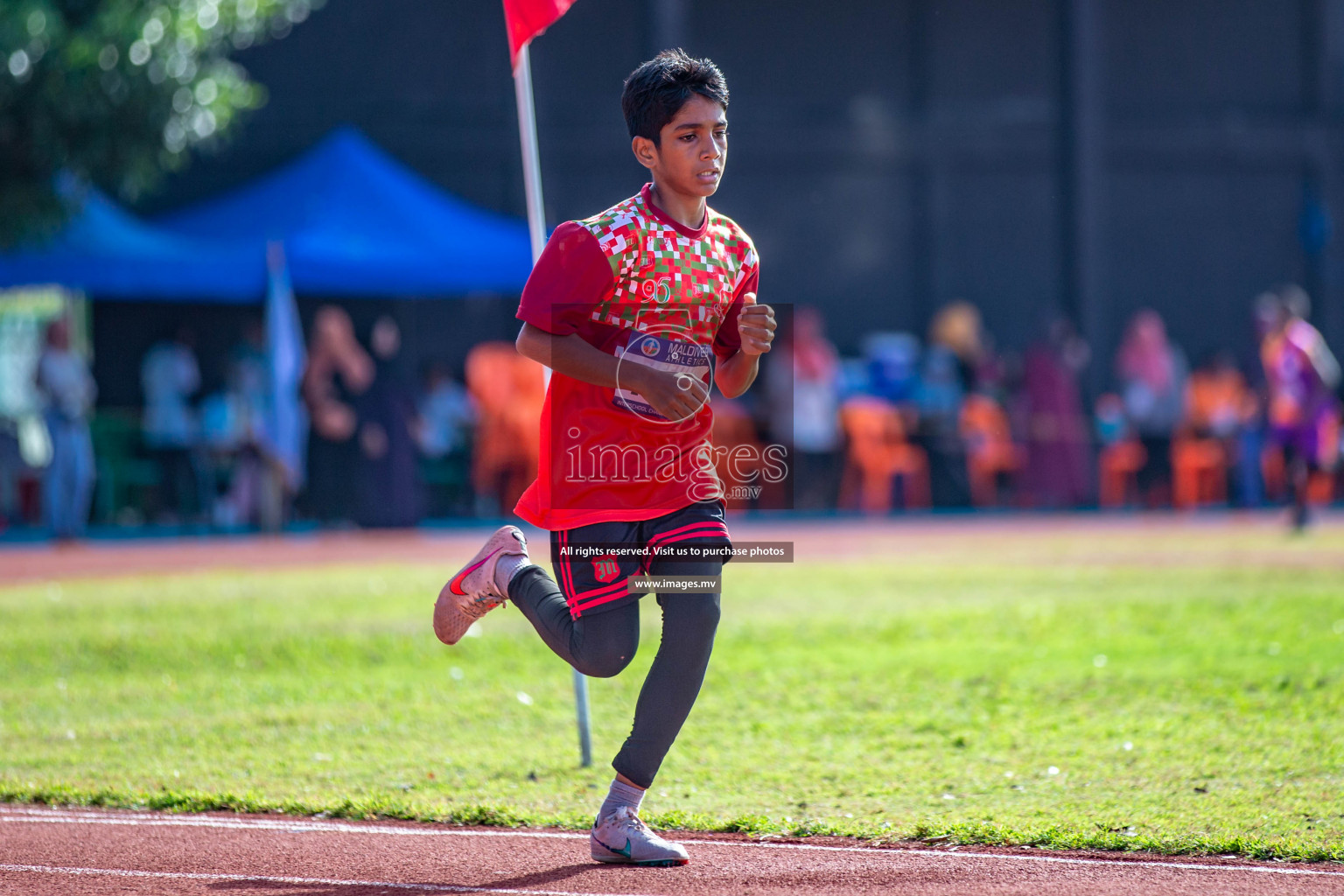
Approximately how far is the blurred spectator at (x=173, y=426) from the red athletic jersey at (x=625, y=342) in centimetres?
1461

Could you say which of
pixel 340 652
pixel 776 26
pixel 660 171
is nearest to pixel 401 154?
pixel 776 26

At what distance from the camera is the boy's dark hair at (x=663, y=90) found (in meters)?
4.88

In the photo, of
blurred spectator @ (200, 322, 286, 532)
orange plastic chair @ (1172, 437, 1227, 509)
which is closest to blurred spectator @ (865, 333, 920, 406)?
orange plastic chair @ (1172, 437, 1227, 509)

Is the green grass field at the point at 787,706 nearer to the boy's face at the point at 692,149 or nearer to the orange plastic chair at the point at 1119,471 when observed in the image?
the boy's face at the point at 692,149

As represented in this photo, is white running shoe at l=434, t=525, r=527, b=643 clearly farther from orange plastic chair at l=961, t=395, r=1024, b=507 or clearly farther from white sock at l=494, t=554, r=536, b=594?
orange plastic chair at l=961, t=395, r=1024, b=507

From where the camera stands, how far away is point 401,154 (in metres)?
22.9

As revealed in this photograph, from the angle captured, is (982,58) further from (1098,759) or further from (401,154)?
(1098,759)

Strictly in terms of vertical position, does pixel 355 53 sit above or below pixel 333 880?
above

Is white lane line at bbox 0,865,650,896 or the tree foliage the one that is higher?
the tree foliage

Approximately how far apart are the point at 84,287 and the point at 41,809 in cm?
1160

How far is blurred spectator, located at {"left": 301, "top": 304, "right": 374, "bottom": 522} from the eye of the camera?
16531 millimetres

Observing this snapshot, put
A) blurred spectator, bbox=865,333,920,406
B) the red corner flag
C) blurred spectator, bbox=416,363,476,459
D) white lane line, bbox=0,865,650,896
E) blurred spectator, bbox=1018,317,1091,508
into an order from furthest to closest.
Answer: blurred spectator, bbox=865,333,920,406 → blurred spectator, bbox=1018,317,1091,508 → blurred spectator, bbox=416,363,476,459 → the red corner flag → white lane line, bbox=0,865,650,896

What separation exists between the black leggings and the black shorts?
5cm

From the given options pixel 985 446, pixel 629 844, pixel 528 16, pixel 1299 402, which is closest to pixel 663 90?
pixel 528 16
